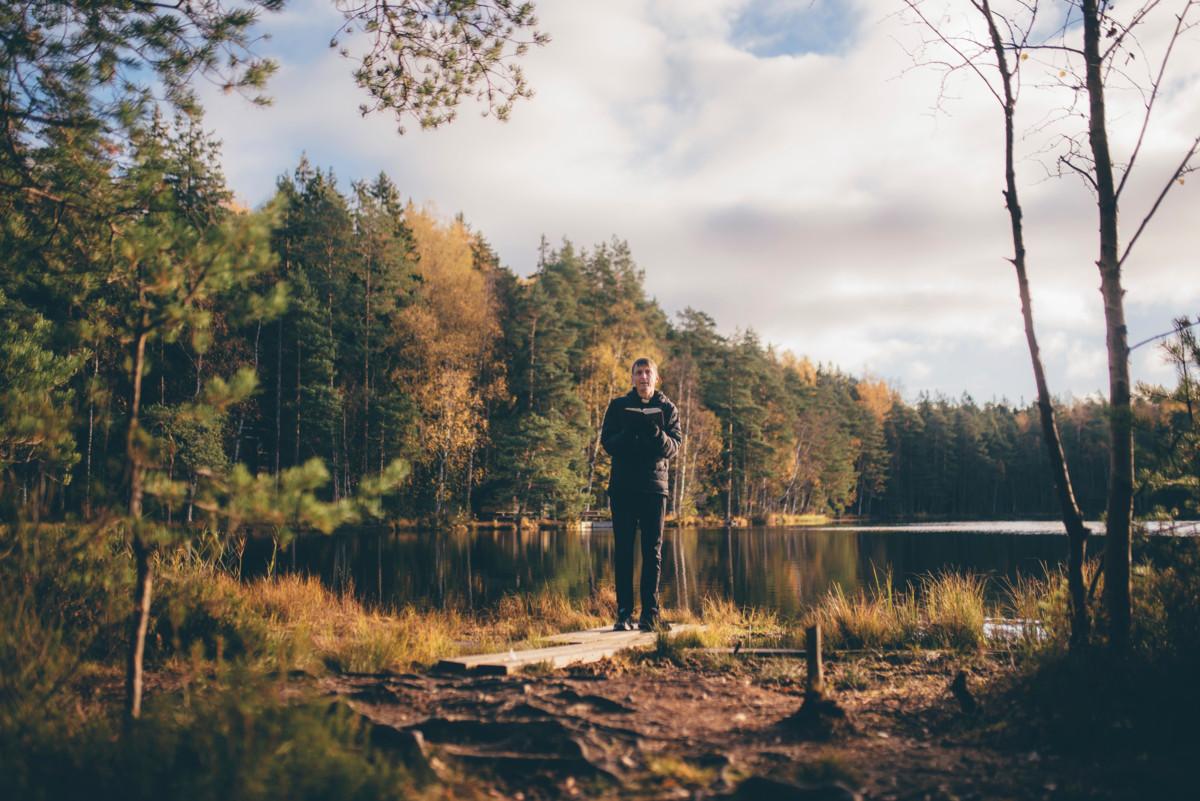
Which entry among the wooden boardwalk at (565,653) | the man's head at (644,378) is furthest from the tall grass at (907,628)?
the man's head at (644,378)

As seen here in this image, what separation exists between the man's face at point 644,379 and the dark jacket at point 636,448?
3.6 inches

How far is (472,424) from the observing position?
120ft

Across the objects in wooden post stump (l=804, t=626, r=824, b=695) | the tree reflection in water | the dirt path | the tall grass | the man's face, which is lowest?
the tree reflection in water

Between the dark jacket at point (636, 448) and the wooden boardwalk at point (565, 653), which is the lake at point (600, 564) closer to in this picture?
the dark jacket at point (636, 448)

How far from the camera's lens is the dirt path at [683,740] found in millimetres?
3125

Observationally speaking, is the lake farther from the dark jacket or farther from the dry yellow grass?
the dark jacket

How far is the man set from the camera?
6902 mm

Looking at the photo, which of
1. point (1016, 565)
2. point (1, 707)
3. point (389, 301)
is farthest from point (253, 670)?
point (389, 301)

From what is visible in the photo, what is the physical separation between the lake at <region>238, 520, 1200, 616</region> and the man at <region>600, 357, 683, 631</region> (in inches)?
144

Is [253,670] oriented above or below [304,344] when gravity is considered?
below

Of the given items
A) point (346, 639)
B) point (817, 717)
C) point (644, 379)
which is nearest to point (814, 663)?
point (817, 717)

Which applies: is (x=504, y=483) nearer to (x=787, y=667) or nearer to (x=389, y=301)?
(x=389, y=301)

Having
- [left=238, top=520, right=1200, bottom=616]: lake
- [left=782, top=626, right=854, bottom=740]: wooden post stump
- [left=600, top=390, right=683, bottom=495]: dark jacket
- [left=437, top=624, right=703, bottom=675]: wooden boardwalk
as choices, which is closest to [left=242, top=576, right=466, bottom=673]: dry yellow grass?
[left=437, top=624, right=703, bottom=675]: wooden boardwalk

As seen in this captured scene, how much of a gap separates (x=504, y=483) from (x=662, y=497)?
110 feet
